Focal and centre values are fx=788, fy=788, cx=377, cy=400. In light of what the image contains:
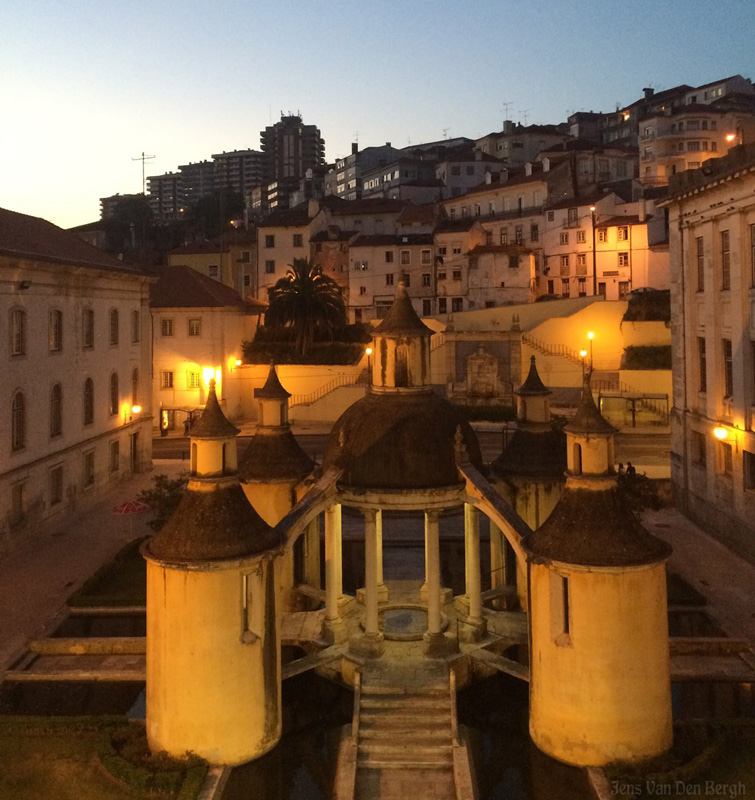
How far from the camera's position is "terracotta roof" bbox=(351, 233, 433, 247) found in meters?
Answer: 79.5

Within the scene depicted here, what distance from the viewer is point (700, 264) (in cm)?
3288

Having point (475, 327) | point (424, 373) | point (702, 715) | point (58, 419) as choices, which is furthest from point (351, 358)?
point (702, 715)

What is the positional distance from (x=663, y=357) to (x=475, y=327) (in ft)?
51.5

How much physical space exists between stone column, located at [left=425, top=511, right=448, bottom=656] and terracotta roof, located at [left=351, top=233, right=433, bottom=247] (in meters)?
63.8

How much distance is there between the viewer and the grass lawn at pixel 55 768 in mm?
14469

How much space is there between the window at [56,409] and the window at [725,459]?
28049 millimetres

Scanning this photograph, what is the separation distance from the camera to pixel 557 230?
77.2m

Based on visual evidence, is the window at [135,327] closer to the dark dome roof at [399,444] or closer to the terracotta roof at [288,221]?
the dark dome roof at [399,444]

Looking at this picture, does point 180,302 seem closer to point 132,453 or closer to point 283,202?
point 132,453

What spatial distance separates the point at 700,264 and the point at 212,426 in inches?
960

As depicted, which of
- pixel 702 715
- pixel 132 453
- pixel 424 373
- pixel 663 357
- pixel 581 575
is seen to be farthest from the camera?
pixel 663 357

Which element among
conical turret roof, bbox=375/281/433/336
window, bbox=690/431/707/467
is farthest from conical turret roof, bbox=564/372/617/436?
window, bbox=690/431/707/467

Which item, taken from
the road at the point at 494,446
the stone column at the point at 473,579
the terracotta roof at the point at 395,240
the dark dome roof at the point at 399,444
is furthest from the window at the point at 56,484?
the terracotta roof at the point at 395,240

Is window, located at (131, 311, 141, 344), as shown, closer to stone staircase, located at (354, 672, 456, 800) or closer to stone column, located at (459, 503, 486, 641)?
stone column, located at (459, 503, 486, 641)
